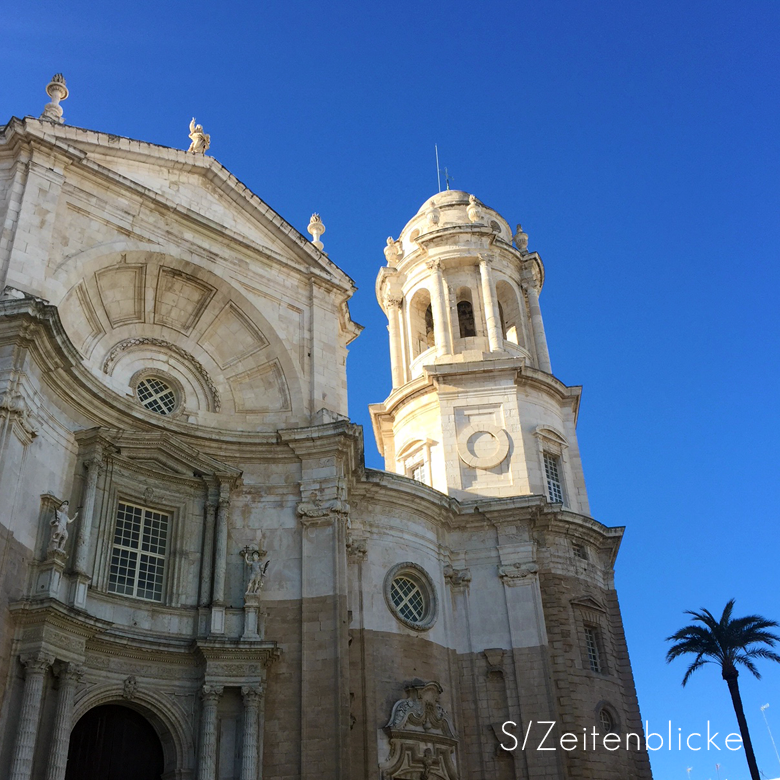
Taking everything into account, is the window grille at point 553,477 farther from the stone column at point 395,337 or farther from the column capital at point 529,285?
the column capital at point 529,285

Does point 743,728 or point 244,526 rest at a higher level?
point 244,526

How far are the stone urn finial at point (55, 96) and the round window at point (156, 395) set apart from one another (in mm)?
7304

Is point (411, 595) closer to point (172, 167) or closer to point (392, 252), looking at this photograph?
point (172, 167)

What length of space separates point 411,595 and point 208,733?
28.3ft

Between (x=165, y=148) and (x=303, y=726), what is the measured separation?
53.6 feet

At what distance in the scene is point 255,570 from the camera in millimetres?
21109

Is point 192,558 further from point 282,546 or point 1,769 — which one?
point 1,769

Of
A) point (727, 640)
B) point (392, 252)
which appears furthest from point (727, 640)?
point (392, 252)

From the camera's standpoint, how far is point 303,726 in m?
19.5

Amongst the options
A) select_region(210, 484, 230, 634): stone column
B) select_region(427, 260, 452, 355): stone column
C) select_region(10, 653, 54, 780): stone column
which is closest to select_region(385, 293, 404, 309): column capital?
select_region(427, 260, 452, 355): stone column

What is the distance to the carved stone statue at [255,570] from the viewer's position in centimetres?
2092

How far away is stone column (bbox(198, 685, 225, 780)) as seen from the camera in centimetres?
1850

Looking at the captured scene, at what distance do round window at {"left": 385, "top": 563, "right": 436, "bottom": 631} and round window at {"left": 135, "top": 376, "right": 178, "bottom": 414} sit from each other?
7.88m

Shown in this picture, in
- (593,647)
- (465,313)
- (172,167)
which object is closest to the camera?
(172,167)
